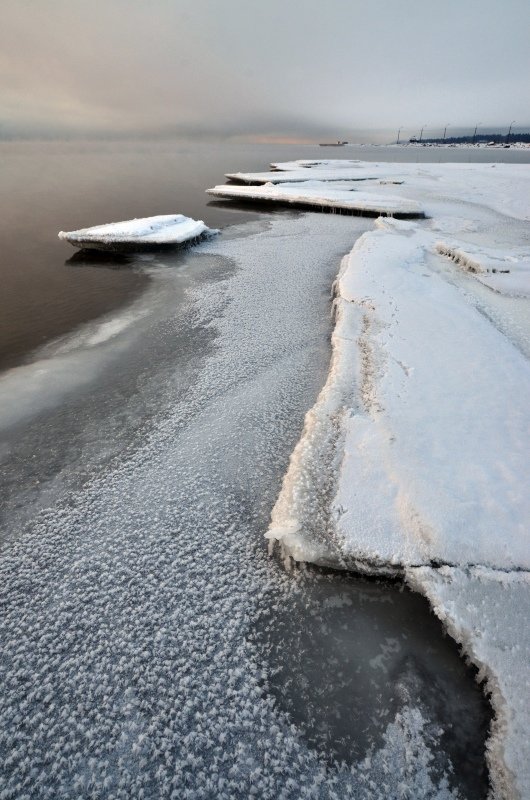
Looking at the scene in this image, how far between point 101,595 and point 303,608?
5.17 feet

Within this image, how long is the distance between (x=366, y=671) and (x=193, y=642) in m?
1.20

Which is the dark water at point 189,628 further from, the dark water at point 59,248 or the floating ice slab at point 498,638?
the dark water at point 59,248

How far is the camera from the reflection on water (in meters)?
2.36

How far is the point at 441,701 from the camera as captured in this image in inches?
99.2

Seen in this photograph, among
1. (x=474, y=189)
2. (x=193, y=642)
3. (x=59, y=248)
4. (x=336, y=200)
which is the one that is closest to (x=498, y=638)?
(x=193, y=642)

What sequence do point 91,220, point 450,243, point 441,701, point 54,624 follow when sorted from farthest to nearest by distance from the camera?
point 91,220 → point 450,243 → point 54,624 → point 441,701

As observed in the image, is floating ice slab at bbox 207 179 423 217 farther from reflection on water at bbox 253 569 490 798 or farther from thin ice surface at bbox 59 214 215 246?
reflection on water at bbox 253 569 490 798

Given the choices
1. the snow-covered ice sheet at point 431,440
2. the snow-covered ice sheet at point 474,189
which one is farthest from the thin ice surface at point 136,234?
the snow-covered ice sheet at point 474,189

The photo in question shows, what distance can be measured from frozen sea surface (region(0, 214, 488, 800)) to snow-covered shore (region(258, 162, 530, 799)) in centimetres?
26

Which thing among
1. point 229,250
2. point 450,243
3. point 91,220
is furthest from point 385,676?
point 91,220

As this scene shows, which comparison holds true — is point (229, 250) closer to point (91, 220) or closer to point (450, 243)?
point (450, 243)

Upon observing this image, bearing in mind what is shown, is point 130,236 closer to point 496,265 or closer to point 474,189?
point 496,265

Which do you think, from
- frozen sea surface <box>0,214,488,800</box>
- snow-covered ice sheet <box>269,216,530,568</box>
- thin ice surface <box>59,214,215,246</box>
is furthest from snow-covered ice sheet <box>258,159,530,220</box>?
frozen sea surface <box>0,214,488,800</box>

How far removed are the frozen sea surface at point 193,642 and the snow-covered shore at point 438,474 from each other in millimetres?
264
